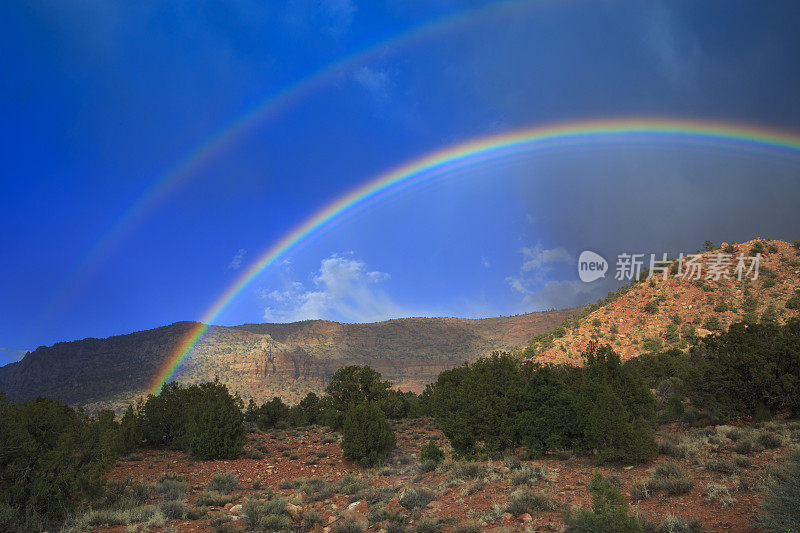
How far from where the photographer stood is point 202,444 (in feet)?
58.8

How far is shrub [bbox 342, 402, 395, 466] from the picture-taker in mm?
17472

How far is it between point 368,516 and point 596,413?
7566 millimetres

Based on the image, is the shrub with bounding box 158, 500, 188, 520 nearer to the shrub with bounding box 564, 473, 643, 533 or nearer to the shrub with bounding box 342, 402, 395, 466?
the shrub with bounding box 342, 402, 395, 466

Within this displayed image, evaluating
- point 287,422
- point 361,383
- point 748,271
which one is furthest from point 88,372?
point 748,271

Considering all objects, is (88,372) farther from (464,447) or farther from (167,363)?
(464,447)

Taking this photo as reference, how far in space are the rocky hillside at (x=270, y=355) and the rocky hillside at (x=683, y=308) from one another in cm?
4144

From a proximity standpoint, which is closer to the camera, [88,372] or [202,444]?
[202,444]

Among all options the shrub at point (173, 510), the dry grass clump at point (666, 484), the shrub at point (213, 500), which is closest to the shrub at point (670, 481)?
the dry grass clump at point (666, 484)

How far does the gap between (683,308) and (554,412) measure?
141 feet

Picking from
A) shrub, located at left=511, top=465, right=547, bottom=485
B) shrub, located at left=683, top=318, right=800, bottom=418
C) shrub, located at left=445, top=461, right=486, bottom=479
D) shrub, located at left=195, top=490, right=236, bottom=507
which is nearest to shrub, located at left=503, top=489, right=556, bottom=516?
shrub, located at left=511, top=465, right=547, bottom=485

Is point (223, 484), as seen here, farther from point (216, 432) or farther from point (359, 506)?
point (359, 506)

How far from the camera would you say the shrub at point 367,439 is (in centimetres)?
1747

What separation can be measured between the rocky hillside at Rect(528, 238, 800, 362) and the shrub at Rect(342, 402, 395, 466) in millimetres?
33729

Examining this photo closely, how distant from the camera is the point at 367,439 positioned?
1764 centimetres
